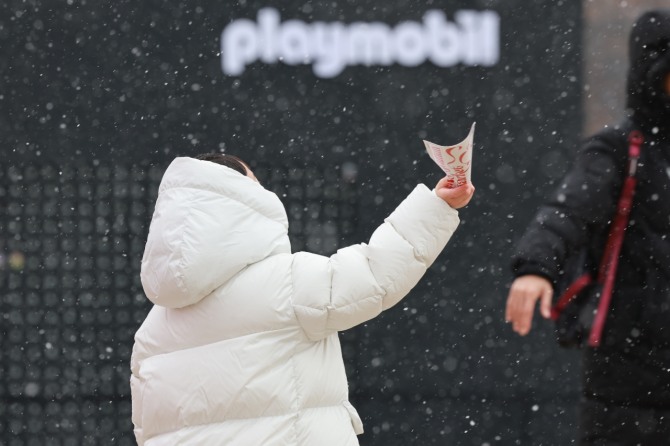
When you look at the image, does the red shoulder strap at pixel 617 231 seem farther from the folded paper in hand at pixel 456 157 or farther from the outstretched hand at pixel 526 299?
the folded paper in hand at pixel 456 157

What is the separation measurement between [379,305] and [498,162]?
3500 mm

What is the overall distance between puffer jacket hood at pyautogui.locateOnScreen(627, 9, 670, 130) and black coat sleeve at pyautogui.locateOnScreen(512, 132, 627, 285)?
0.12 metres

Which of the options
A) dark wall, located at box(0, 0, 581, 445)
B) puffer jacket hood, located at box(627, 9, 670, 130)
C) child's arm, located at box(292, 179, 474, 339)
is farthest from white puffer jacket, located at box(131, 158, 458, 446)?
dark wall, located at box(0, 0, 581, 445)

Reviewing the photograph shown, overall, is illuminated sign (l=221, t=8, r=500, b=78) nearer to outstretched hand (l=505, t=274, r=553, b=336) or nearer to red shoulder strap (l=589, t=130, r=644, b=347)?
red shoulder strap (l=589, t=130, r=644, b=347)

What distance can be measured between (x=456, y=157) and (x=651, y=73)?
594 millimetres

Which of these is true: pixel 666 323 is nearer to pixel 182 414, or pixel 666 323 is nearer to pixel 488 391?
pixel 182 414

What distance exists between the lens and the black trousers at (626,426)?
349cm

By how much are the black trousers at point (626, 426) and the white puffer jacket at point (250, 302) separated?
665mm

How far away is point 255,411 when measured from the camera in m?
3.75

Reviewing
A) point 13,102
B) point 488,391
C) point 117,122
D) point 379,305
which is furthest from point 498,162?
point 379,305

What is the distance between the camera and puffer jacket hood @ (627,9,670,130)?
365 cm

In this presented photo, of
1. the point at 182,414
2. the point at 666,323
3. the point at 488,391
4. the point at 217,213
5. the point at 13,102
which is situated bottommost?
→ the point at 488,391

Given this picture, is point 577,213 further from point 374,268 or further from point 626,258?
point 374,268

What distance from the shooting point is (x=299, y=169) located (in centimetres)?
717
